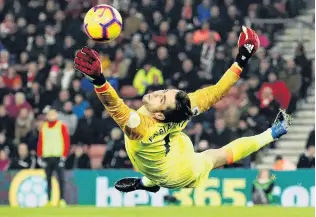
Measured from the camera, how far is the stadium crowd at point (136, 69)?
2375cm

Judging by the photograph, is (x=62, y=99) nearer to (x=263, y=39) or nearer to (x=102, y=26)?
(x=263, y=39)

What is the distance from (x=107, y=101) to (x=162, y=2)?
13.8 m

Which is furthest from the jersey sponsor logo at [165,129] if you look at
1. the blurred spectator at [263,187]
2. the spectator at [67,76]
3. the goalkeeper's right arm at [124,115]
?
the spectator at [67,76]

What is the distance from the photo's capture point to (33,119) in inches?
963

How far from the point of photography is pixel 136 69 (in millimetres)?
24828

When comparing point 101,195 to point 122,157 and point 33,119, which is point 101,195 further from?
point 33,119

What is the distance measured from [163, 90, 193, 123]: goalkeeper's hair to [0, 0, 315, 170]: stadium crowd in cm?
947

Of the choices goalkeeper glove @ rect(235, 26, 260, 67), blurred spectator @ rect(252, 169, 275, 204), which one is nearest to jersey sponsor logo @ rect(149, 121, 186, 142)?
goalkeeper glove @ rect(235, 26, 260, 67)

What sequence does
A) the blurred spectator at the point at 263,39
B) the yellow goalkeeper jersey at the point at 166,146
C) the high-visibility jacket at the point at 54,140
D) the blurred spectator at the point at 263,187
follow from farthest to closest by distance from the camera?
the blurred spectator at the point at 263,39
the blurred spectator at the point at 263,187
the high-visibility jacket at the point at 54,140
the yellow goalkeeper jersey at the point at 166,146

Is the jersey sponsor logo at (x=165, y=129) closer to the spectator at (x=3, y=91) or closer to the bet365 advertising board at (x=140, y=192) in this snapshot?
the bet365 advertising board at (x=140, y=192)

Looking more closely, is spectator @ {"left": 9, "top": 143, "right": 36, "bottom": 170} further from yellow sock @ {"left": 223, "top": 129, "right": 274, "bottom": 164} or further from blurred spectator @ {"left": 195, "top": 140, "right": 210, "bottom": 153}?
yellow sock @ {"left": 223, "top": 129, "right": 274, "bottom": 164}

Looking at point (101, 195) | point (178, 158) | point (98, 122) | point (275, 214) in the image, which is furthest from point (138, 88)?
point (178, 158)

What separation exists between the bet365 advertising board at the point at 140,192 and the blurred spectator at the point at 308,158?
0.67 meters

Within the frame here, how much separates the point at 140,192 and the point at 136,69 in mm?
3482
